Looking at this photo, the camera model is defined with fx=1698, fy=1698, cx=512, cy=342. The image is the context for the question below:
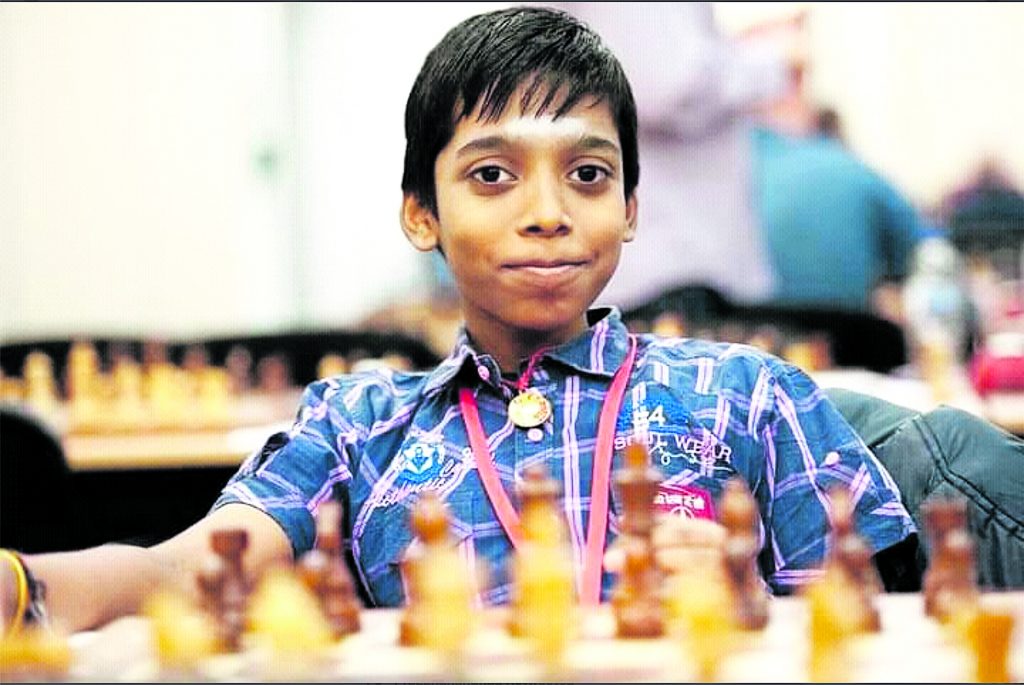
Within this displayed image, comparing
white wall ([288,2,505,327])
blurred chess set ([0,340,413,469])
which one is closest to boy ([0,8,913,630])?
blurred chess set ([0,340,413,469])

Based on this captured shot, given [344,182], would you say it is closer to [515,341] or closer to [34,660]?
[515,341]

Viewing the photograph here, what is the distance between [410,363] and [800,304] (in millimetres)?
1058

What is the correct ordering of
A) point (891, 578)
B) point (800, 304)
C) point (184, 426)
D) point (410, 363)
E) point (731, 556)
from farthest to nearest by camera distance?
point (800, 304)
point (410, 363)
point (184, 426)
point (891, 578)
point (731, 556)

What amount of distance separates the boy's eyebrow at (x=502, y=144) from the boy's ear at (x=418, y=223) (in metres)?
0.14

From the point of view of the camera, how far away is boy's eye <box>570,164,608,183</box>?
1426 mm

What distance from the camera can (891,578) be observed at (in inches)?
56.2

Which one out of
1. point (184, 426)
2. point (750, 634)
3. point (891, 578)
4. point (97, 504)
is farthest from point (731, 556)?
point (184, 426)

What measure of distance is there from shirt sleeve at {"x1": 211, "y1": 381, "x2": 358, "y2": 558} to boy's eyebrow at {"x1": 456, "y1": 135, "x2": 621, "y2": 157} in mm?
274

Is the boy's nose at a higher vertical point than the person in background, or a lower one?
higher

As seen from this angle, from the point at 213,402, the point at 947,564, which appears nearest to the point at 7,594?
the point at 947,564

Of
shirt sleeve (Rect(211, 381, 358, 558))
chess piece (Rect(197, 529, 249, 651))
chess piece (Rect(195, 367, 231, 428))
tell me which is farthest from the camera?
chess piece (Rect(195, 367, 231, 428))

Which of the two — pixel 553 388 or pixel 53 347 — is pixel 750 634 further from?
pixel 53 347

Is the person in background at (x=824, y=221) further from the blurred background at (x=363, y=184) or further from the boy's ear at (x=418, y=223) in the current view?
the boy's ear at (x=418, y=223)

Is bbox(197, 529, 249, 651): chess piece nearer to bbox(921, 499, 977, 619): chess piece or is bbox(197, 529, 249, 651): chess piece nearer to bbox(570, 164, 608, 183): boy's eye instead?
bbox(921, 499, 977, 619): chess piece
